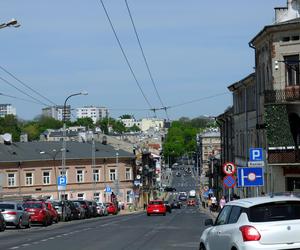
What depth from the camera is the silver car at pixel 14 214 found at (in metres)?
37.7

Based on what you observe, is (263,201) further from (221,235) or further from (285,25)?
(285,25)

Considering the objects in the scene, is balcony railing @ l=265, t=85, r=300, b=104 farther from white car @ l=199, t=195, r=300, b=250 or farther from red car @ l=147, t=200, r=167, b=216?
white car @ l=199, t=195, r=300, b=250

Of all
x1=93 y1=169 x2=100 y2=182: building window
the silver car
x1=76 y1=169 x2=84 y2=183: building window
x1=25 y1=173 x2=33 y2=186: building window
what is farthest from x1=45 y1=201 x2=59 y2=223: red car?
x1=93 y1=169 x2=100 y2=182: building window

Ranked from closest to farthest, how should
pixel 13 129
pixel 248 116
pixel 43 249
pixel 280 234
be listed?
pixel 280 234 → pixel 43 249 → pixel 248 116 → pixel 13 129

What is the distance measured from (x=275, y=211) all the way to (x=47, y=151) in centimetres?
8163

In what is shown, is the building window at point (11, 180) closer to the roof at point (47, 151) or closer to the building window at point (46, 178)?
the roof at point (47, 151)

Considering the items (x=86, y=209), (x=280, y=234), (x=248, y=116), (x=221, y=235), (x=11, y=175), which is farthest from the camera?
(x=11, y=175)

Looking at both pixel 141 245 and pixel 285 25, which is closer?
pixel 141 245

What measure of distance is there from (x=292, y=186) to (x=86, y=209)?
17.9 meters

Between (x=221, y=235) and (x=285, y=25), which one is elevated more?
(x=285, y=25)

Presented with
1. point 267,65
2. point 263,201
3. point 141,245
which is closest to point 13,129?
point 267,65

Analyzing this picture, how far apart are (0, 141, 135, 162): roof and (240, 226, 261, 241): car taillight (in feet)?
250

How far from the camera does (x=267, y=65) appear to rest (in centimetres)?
5241

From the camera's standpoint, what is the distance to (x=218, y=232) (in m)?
14.5
